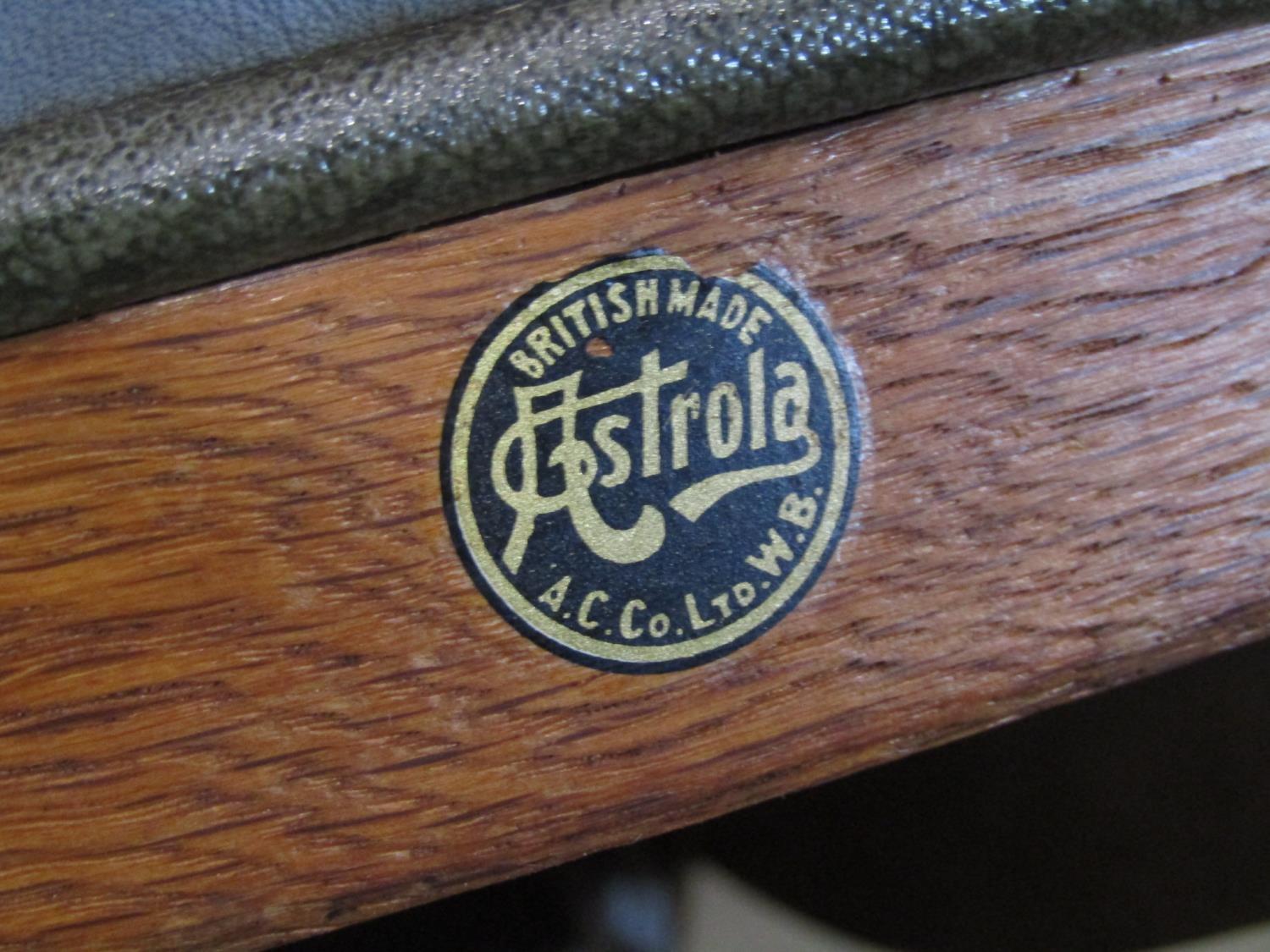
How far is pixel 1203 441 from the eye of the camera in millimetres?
495

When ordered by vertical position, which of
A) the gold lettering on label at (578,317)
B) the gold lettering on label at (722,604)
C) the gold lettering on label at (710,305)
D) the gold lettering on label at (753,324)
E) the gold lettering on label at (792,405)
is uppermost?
the gold lettering on label at (578,317)

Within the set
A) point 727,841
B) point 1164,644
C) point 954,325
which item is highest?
point 954,325

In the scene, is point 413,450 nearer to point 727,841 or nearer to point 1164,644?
point 1164,644

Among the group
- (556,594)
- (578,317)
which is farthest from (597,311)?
(556,594)

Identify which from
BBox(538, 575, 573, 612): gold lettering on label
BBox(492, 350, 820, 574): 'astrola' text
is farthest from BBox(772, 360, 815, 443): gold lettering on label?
BBox(538, 575, 573, 612): gold lettering on label

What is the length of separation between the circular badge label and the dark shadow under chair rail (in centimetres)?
5

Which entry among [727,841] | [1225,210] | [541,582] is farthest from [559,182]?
[727,841]

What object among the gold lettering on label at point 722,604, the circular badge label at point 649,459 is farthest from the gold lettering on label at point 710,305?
the gold lettering on label at point 722,604

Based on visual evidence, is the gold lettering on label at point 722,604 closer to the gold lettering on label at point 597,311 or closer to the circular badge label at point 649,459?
the circular badge label at point 649,459

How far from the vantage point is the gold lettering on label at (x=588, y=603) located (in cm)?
46

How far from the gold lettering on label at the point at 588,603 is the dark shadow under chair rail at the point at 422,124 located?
0.16 meters

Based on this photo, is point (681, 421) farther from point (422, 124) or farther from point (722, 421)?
point (422, 124)

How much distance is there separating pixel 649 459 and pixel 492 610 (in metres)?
0.08

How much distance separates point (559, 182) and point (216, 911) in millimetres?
310
